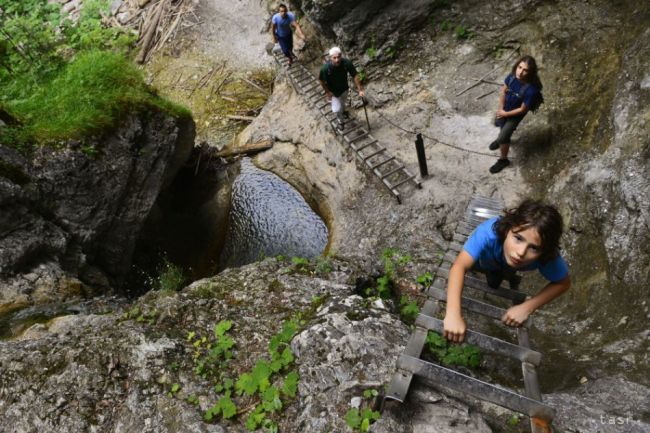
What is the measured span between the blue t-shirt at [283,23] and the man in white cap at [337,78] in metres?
3.25

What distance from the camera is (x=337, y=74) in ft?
30.0

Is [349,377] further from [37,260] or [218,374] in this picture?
[37,260]

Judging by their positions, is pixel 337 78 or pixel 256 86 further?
pixel 256 86

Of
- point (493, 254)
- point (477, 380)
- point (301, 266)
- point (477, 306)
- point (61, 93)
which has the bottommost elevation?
point (301, 266)

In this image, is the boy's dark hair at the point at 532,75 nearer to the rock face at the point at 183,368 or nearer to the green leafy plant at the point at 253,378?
the rock face at the point at 183,368

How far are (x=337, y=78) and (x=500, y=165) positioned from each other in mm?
4229

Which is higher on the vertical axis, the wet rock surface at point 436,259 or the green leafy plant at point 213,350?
the wet rock surface at point 436,259

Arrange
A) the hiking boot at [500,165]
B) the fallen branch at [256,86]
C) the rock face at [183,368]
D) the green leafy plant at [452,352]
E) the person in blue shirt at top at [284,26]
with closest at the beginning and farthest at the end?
the rock face at [183,368], the green leafy plant at [452,352], the hiking boot at [500,165], the person in blue shirt at top at [284,26], the fallen branch at [256,86]

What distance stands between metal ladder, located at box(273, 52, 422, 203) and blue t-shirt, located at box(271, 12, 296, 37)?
1498 millimetres

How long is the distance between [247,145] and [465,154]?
7.58m

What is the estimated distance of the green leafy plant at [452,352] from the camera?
14.0ft

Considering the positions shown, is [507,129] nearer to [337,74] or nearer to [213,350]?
[337,74]

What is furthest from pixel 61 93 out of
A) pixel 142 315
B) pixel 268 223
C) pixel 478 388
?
pixel 478 388

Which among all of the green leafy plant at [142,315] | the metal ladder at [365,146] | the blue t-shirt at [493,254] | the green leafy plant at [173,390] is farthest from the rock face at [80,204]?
the blue t-shirt at [493,254]
